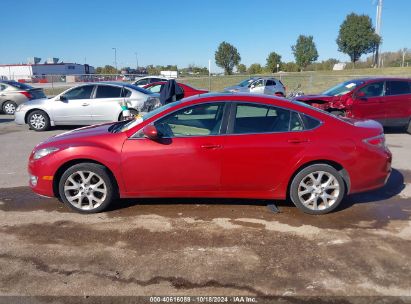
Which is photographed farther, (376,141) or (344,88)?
(344,88)

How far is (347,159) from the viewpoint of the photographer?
14.1 feet

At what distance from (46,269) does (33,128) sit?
28.6ft

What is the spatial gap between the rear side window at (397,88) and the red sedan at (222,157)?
5.90 m

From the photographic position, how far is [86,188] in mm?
4449

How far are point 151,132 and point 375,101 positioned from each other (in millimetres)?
7461

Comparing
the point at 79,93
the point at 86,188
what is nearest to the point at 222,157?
the point at 86,188

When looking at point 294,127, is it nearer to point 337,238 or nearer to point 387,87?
point 337,238

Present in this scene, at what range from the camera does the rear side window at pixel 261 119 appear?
4355 mm

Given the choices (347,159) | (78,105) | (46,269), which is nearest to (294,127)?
(347,159)

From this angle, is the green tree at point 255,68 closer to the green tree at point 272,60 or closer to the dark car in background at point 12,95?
the green tree at point 272,60

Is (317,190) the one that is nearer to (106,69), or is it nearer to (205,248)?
(205,248)

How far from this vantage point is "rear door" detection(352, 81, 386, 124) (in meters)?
9.30

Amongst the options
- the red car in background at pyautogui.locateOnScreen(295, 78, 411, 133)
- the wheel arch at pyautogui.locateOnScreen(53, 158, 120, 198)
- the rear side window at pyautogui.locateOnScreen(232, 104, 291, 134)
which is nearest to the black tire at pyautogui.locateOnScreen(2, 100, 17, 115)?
the red car in background at pyautogui.locateOnScreen(295, 78, 411, 133)

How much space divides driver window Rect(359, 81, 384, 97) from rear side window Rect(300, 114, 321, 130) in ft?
19.4
